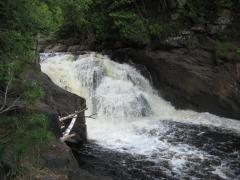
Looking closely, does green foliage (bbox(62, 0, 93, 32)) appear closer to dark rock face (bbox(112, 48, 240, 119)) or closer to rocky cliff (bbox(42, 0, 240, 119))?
rocky cliff (bbox(42, 0, 240, 119))

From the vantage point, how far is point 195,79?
1560 cm

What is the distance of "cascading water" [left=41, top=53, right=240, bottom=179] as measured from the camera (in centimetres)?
1086

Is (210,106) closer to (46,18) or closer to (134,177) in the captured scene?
(134,177)

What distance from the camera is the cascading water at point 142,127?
10.9 meters

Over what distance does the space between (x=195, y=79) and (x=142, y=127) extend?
304 cm

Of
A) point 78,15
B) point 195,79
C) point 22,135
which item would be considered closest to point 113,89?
point 195,79

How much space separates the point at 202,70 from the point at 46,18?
970cm

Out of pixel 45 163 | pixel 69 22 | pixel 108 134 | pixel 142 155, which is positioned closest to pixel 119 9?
pixel 69 22

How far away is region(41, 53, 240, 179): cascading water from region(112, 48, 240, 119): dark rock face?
0.39 meters

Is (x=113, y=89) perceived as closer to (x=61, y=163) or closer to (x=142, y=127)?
(x=142, y=127)

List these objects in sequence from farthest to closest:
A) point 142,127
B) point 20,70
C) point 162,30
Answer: point 162,30 → point 142,127 → point 20,70

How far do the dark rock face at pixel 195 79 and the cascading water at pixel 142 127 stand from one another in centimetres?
39

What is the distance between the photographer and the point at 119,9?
17656 mm

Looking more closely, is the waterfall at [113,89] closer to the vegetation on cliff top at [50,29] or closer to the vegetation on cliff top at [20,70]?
the vegetation on cliff top at [50,29]
